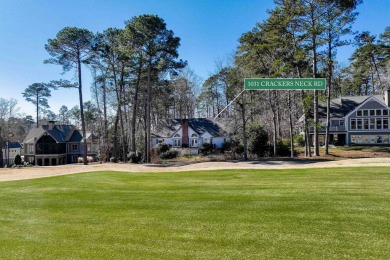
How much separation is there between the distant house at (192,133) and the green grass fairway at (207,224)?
29.1 metres

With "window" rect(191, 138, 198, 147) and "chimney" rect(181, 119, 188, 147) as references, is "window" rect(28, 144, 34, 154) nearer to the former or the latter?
"chimney" rect(181, 119, 188, 147)

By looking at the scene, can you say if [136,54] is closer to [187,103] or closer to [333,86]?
[187,103]

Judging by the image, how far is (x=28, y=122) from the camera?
277ft

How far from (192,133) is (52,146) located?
20.7 meters

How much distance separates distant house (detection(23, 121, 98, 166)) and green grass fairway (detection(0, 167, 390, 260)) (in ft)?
116

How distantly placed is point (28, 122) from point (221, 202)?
92.5 meters

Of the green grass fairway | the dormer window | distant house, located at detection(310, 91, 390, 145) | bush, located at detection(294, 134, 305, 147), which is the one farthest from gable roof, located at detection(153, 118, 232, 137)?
the green grass fairway

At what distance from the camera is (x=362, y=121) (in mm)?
35688

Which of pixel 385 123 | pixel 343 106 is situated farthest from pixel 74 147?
pixel 385 123

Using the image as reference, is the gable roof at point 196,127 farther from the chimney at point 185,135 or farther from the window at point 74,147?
the window at point 74,147

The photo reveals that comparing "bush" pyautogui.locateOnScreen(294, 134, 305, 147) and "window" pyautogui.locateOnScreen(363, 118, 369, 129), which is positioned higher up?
"window" pyautogui.locateOnScreen(363, 118, 369, 129)

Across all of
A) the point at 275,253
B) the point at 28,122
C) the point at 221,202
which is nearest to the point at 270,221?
the point at 275,253

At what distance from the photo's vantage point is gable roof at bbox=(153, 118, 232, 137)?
3850cm

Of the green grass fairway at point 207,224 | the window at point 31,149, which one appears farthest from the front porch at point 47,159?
the green grass fairway at point 207,224
